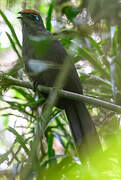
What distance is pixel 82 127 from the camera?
2.21m

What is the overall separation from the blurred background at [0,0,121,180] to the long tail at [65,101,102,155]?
0.11m

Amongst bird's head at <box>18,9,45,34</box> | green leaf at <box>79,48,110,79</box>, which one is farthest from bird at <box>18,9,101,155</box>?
green leaf at <box>79,48,110,79</box>

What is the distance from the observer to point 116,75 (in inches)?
95.3

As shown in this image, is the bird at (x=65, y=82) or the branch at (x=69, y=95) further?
the bird at (x=65, y=82)

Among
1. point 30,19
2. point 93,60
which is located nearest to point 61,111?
point 93,60

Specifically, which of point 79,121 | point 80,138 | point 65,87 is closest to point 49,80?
point 65,87

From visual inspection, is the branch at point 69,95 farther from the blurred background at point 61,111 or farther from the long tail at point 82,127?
the long tail at point 82,127

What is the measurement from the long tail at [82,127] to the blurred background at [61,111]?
0.11 meters

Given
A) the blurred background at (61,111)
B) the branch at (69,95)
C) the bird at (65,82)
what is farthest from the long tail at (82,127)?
the branch at (69,95)

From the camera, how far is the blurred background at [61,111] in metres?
1.82

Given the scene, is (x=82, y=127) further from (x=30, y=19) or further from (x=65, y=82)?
(x=30, y=19)

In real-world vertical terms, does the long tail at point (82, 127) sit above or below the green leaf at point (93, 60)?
below

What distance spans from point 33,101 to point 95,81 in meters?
0.71

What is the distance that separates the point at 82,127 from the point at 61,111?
1.20 feet
